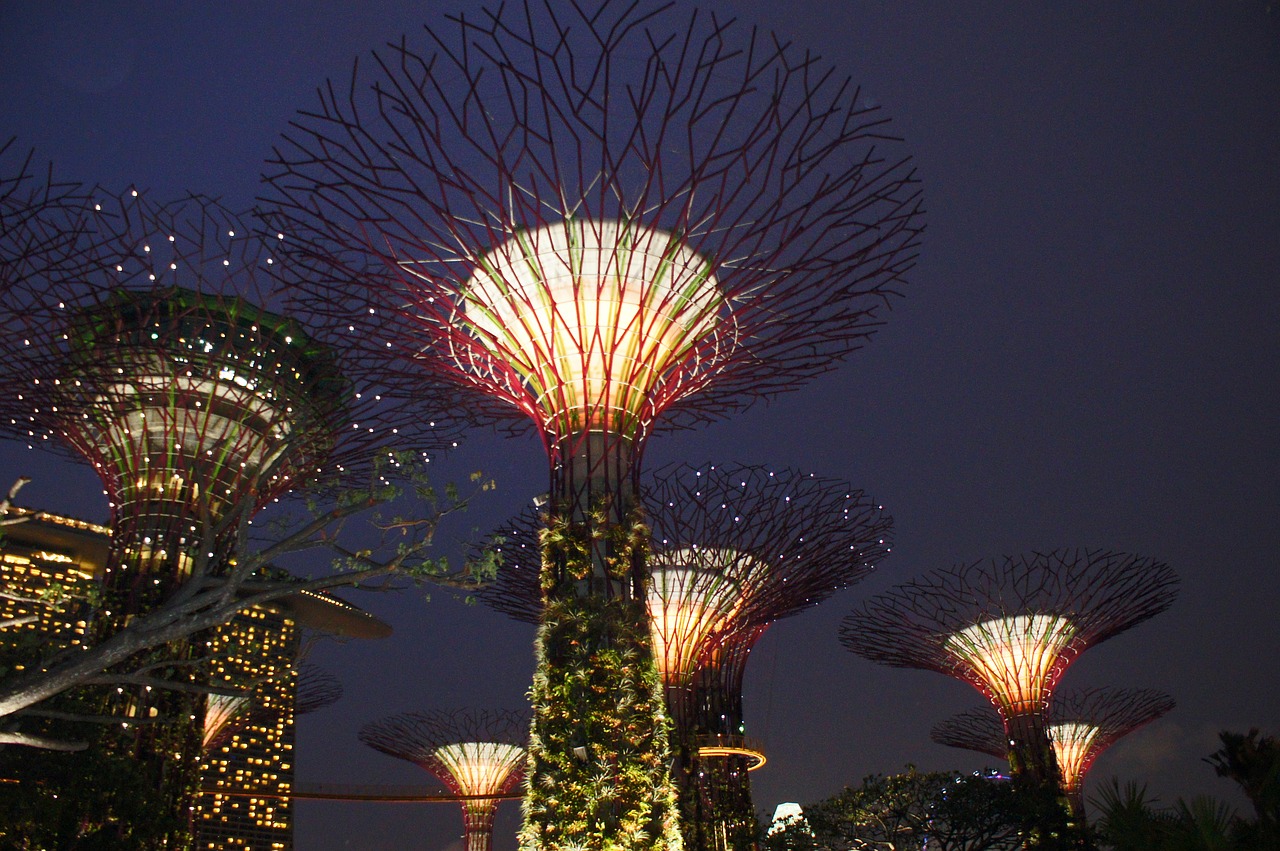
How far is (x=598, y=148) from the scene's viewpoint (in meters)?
13.1

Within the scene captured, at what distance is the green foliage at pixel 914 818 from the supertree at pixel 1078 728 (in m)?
14.5

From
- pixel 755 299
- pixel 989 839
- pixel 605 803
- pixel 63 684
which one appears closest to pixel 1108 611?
pixel 989 839

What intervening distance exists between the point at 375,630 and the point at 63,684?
83.2 meters

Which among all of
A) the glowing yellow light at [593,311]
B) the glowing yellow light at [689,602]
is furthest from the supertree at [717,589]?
the glowing yellow light at [593,311]

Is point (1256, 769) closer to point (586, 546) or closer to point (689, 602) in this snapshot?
point (586, 546)

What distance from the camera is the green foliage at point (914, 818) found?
84.2 feet

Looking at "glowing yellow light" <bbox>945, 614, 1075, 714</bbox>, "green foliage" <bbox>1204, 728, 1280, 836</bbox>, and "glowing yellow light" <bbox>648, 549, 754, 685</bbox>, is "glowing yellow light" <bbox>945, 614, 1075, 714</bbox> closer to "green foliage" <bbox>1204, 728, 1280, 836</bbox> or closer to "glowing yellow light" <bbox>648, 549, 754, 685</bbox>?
"glowing yellow light" <bbox>648, 549, 754, 685</bbox>

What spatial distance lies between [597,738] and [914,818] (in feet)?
55.7

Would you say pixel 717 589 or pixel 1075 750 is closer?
pixel 717 589

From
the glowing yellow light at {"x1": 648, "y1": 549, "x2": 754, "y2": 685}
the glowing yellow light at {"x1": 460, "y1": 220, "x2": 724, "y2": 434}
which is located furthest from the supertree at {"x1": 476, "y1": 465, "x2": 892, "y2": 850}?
the glowing yellow light at {"x1": 460, "y1": 220, "x2": 724, "y2": 434}

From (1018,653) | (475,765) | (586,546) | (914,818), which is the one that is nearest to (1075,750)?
(1018,653)

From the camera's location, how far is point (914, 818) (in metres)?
26.1

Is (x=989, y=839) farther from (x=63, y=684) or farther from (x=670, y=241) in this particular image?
(x=63, y=684)

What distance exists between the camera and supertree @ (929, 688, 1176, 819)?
39.5 m
